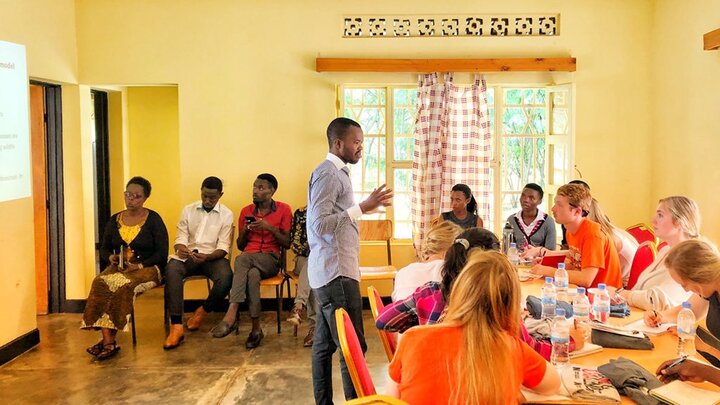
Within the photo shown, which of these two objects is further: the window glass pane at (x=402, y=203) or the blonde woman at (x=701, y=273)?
the window glass pane at (x=402, y=203)

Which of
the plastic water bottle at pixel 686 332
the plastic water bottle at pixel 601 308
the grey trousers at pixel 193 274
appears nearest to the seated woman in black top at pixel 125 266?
the grey trousers at pixel 193 274

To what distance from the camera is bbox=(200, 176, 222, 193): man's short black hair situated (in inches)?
210

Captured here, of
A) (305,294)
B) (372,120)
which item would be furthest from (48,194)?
(372,120)

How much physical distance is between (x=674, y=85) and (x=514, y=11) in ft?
4.93

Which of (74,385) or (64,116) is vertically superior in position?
(64,116)

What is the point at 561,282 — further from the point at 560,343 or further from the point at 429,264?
the point at 560,343

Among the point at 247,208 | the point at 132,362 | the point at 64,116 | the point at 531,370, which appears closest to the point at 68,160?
the point at 64,116

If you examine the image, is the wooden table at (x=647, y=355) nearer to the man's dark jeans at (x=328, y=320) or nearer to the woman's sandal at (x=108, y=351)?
the man's dark jeans at (x=328, y=320)

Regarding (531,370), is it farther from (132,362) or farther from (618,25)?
(618,25)

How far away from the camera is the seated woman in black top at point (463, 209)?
5129 mm

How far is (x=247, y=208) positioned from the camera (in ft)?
17.8

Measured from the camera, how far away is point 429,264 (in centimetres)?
279

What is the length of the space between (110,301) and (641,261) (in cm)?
369

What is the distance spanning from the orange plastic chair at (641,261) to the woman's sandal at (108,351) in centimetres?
360
